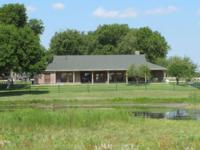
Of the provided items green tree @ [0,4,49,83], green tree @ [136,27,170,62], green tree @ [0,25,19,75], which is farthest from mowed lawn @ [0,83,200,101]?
green tree @ [136,27,170,62]

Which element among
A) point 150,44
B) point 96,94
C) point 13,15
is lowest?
point 96,94

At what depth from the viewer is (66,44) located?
134 meters

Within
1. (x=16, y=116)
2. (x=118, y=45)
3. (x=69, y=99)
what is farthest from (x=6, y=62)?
(x=118, y=45)

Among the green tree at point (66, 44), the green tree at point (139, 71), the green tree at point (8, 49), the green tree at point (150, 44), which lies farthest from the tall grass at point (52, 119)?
the green tree at point (66, 44)

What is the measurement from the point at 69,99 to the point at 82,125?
2887 cm

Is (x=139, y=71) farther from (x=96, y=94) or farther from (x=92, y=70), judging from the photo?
(x=96, y=94)

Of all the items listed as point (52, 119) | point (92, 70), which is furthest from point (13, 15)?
point (52, 119)

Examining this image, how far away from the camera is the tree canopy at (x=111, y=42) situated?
4931 inches

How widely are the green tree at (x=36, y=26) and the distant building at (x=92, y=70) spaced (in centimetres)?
742

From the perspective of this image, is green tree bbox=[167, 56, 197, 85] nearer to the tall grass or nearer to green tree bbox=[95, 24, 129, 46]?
green tree bbox=[95, 24, 129, 46]

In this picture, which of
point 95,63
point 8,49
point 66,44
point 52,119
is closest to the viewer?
point 52,119

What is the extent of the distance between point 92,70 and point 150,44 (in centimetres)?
3346

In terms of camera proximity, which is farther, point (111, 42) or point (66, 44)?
point (111, 42)

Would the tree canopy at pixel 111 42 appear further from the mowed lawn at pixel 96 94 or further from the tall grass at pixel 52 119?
the tall grass at pixel 52 119
